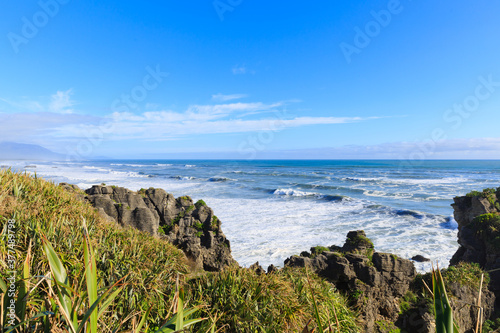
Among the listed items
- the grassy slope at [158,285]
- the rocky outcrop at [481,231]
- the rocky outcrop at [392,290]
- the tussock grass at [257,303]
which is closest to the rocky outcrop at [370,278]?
the rocky outcrop at [392,290]

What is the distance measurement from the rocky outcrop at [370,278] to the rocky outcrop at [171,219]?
369 centimetres

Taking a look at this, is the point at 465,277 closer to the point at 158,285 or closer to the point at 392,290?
the point at 392,290

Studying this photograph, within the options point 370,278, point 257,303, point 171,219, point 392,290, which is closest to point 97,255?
point 257,303

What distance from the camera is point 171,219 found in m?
14.5

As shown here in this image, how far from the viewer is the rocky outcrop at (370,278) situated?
28.4ft

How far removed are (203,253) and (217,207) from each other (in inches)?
699

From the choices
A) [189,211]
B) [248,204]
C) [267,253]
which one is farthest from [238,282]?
[248,204]

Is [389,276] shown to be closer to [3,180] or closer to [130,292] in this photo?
[130,292]

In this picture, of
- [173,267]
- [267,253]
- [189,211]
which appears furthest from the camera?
[267,253]

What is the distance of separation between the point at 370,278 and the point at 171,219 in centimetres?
975

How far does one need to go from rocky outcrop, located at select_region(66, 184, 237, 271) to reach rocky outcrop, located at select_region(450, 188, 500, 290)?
1040 cm

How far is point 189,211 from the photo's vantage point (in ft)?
48.4

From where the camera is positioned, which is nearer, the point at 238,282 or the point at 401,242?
the point at 238,282

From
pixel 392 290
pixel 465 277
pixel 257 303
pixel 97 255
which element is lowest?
pixel 392 290
